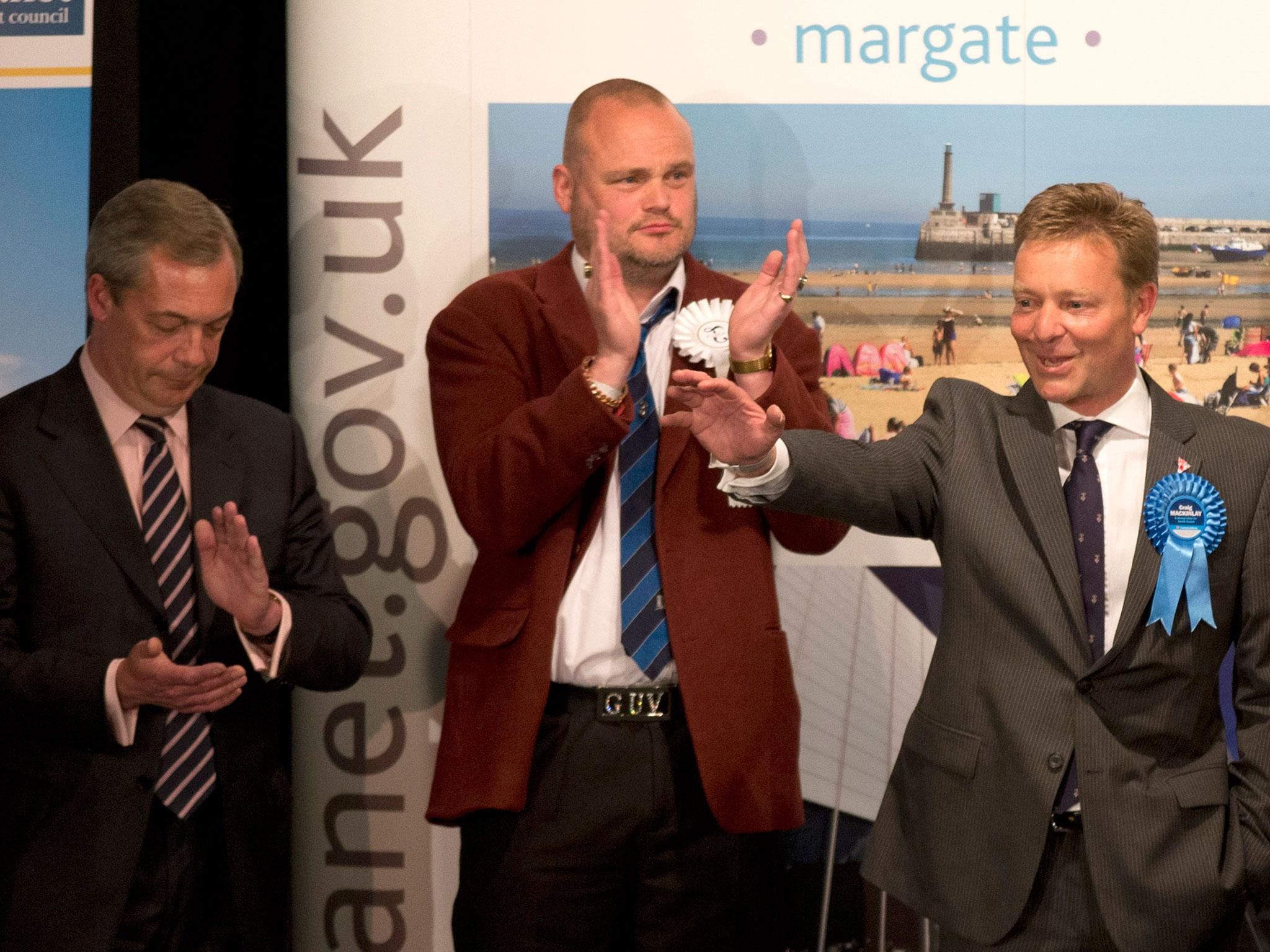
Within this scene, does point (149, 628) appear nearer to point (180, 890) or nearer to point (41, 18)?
point (180, 890)

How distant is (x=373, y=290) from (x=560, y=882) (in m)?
1.70

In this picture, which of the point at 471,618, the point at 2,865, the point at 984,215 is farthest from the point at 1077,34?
the point at 2,865

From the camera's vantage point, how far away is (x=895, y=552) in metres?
3.55

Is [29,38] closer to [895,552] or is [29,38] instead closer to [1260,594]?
[895,552]

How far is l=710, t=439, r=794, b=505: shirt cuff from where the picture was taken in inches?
84.9

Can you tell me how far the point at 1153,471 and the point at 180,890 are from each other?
6.02 ft

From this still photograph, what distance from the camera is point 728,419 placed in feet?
7.11

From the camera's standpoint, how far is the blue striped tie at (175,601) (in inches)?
99.7

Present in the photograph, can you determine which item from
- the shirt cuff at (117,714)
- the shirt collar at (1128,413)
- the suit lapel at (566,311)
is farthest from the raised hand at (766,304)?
the shirt cuff at (117,714)

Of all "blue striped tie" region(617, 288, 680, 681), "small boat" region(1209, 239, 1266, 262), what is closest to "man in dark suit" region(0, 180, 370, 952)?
"blue striped tie" region(617, 288, 680, 681)

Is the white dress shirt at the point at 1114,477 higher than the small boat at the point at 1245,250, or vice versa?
the small boat at the point at 1245,250

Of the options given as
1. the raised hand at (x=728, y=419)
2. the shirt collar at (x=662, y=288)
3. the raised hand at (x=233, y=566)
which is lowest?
the raised hand at (x=233, y=566)

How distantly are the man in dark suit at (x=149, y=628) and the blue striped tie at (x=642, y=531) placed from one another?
1.92 ft

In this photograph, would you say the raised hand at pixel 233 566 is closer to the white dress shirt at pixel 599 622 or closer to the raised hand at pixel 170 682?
the raised hand at pixel 170 682
